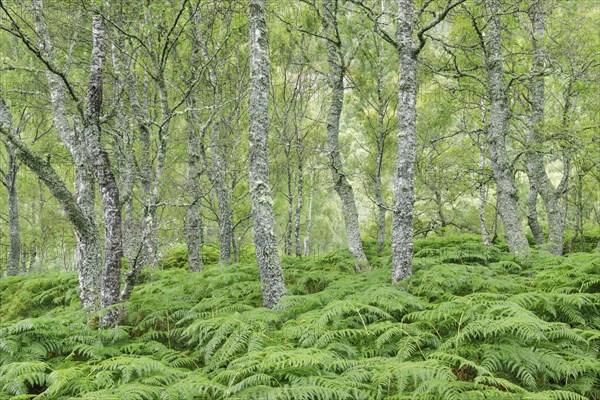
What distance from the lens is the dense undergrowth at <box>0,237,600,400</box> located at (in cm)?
287

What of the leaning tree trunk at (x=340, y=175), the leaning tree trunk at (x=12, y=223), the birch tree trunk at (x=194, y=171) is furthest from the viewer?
the leaning tree trunk at (x=12, y=223)

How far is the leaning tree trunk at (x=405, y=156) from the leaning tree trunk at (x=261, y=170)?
186cm

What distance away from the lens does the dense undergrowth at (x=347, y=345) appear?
287cm

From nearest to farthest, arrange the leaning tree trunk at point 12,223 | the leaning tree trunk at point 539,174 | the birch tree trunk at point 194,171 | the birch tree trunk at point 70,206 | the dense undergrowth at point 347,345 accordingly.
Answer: the dense undergrowth at point 347,345, the birch tree trunk at point 70,206, the leaning tree trunk at point 539,174, the birch tree trunk at point 194,171, the leaning tree trunk at point 12,223

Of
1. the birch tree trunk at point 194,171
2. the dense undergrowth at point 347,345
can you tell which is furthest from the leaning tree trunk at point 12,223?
the dense undergrowth at point 347,345

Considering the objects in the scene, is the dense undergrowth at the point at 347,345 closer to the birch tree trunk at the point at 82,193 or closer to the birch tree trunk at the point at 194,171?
the birch tree trunk at the point at 82,193

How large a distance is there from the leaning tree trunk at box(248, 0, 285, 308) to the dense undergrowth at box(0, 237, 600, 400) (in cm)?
59

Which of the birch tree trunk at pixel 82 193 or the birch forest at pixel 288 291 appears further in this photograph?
the birch tree trunk at pixel 82 193

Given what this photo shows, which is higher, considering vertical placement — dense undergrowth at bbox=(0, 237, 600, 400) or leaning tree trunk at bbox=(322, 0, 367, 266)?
leaning tree trunk at bbox=(322, 0, 367, 266)

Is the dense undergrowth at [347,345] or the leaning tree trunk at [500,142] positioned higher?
the leaning tree trunk at [500,142]

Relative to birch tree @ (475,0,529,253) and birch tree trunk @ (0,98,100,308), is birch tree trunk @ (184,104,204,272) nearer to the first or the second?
birch tree trunk @ (0,98,100,308)

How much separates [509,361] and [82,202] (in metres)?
6.50

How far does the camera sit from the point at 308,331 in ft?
12.4

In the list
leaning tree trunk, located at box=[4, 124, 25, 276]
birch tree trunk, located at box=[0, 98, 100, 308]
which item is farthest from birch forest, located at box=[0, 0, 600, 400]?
leaning tree trunk, located at box=[4, 124, 25, 276]
